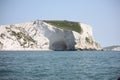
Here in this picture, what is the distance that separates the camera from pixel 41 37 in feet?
388

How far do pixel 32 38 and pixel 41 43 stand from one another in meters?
4.57

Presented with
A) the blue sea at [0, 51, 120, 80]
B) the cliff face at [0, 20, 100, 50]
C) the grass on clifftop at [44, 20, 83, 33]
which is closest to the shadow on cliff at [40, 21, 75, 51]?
the cliff face at [0, 20, 100, 50]

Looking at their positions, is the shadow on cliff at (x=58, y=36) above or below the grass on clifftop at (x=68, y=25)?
below

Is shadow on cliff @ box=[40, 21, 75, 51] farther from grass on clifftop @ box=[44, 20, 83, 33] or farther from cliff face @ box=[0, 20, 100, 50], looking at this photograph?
grass on clifftop @ box=[44, 20, 83, 33]

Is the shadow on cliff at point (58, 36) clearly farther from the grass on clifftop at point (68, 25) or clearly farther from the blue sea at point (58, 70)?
the blue sea at point (58, 70)

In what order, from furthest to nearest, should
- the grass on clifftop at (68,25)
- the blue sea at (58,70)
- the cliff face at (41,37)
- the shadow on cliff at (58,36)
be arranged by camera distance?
the grass on clifftop at (68,25), the shadow on cliff at (58,36), the cliff face at (41,37), the blue sea at (58,70)

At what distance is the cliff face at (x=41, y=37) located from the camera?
114312 mm

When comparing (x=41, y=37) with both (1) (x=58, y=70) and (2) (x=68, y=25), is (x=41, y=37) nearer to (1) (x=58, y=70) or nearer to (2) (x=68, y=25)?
(2) (x=68, y=25)

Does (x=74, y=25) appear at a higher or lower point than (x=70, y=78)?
higher

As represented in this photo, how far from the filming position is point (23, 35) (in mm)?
119688

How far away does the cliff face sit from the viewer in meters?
114

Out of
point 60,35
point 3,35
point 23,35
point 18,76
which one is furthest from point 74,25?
point 18,76

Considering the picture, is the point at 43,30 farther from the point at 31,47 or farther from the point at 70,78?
the point at 70,78

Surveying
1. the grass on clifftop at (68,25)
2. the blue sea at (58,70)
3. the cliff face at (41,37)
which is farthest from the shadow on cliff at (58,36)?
the blue sea at (58,70)
